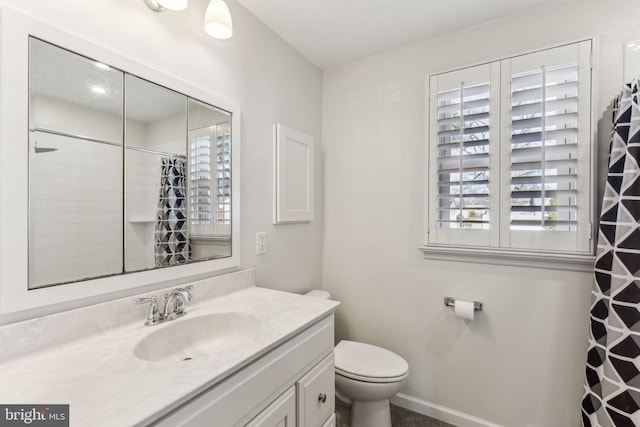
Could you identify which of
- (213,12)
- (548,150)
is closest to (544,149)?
(548,150)

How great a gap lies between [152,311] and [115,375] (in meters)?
0.36

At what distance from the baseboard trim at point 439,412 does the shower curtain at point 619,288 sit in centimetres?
55

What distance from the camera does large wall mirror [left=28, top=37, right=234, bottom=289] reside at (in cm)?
85

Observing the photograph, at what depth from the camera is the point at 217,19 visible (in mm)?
1168

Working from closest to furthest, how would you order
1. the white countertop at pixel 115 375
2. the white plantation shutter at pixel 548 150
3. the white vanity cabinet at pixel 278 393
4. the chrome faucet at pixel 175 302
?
the white countertop at pixel 115 375, the white vanity cabinet at pixel 278 393, the chrome faucet at pixel 175 302, the white plantation shutter at pixel 548 150

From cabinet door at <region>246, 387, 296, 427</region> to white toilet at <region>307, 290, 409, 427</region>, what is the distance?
1.90 feet

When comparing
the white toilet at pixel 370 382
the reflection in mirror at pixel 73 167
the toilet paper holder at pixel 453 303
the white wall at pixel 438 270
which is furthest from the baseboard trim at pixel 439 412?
the reflection in mirror at pixel 73 167

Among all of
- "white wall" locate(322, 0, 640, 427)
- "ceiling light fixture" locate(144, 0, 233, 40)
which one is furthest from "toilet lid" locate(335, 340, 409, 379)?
"ceiling light fixture" locate(144, 0, 233, 40)

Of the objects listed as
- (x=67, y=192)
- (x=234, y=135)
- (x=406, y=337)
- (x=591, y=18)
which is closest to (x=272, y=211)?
(x=234, y=135)

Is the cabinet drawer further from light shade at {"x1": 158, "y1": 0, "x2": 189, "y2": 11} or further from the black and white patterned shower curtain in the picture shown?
light shade at {"x1": 158, "y1": 0, "x2": 189, "y2": 11}

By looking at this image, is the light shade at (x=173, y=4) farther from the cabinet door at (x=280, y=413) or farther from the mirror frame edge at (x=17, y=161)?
the cabinet door at (x=280, y=413)

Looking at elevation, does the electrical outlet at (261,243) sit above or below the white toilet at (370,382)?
above

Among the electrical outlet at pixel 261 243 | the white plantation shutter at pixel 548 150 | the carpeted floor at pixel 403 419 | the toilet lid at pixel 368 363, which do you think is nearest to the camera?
the white plantation shutter at pixel 548 150

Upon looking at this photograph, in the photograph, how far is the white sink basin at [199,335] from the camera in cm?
100
